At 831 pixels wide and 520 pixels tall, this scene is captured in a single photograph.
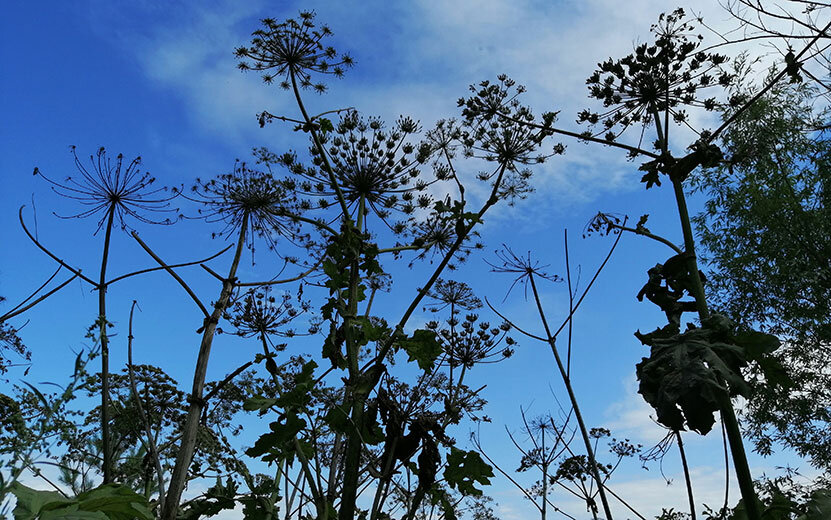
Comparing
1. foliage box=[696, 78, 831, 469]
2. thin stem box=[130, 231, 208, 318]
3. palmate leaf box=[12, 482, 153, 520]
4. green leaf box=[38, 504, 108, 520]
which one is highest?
foliage box=[696, 78, 831, 469]

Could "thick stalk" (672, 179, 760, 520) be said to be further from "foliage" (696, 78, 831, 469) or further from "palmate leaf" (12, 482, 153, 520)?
"foliage" (696, 78, 831, 469)

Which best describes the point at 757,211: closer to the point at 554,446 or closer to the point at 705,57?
the point at 554,446

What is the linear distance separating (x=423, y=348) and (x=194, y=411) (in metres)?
1.95

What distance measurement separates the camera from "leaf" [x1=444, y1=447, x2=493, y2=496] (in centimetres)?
336

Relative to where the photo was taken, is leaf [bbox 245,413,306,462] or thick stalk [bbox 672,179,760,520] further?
leaf [bbox 245,413,306,462]

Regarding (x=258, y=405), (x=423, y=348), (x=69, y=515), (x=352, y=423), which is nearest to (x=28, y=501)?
(x=69, y=515)

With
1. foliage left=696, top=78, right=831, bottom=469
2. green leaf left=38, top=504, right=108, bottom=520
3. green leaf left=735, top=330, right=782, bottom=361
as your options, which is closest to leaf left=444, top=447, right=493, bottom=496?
green leaf left=735, top=330, right=782, bottom=361

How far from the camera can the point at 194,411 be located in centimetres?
431

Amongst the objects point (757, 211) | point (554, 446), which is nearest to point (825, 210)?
point (757, 211)

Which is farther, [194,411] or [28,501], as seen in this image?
[194,411]

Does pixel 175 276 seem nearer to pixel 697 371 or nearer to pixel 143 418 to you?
pixel 143 418

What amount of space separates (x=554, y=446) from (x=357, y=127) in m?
4.42

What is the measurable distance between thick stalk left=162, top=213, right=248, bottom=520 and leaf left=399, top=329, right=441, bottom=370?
186 centimetres

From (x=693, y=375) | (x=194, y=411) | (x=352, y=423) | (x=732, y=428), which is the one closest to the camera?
(x=693, y=375)
